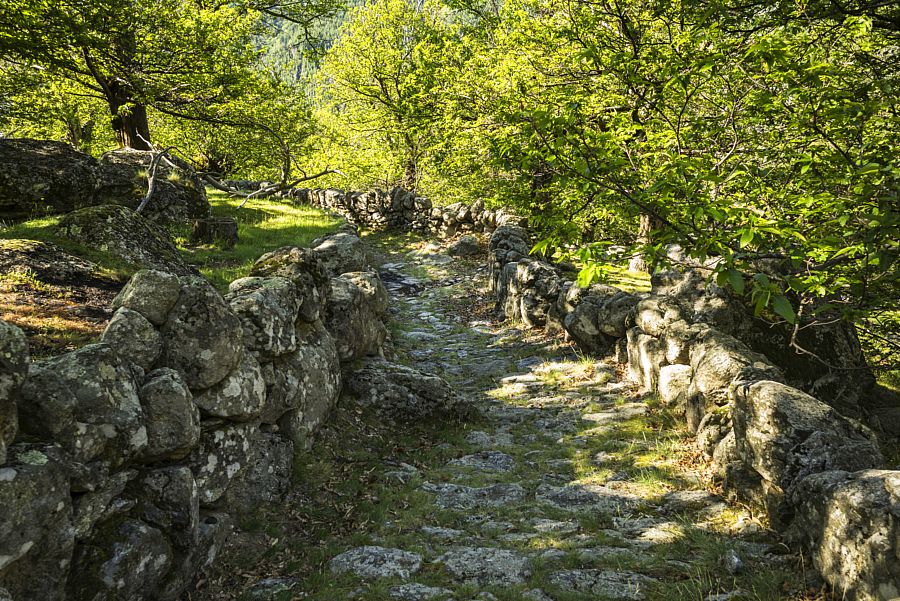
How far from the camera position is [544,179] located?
74.3ft

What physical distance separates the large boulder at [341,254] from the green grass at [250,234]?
1.13m

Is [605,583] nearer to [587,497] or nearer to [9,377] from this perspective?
[587,497]

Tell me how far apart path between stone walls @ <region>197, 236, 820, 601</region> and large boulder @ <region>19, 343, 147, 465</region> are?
193 cm

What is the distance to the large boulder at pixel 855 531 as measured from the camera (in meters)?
4.40

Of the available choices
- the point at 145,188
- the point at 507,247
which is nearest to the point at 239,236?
the point at 145,188

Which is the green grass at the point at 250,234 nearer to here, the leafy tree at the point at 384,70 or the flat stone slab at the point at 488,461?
the flat stone slab at the point at 488,461

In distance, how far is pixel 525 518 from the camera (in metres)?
7.02

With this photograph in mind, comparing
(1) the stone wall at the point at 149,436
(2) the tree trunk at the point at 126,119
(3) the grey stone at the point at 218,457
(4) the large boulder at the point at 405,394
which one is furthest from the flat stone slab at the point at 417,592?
(2) the tree trunk at the point at 126,119

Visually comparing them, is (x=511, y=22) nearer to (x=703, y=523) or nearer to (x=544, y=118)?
(x=544, y=118)

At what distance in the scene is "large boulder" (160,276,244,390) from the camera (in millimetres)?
5922

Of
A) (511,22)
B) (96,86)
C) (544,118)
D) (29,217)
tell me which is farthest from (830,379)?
(96,86)

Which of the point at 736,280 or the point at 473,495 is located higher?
the point at 736,280

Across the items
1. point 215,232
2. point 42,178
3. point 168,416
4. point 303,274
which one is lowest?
point 168,416

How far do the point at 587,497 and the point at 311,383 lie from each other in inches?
183
